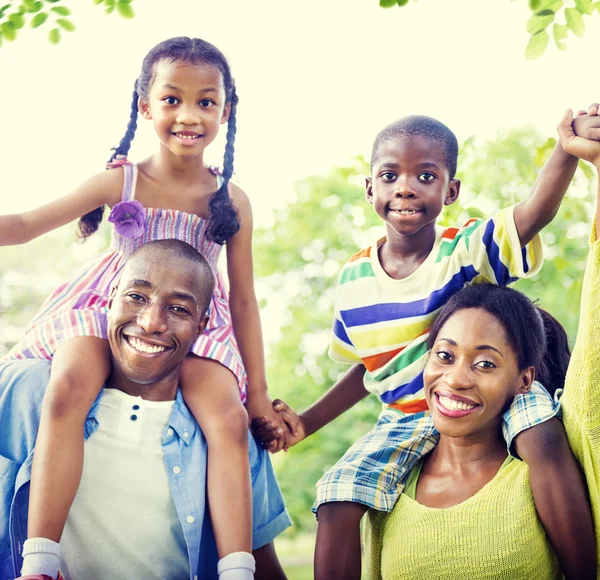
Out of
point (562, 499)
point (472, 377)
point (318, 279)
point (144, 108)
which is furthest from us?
point (318, 279)

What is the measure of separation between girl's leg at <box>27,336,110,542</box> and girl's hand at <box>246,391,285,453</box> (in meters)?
0.61

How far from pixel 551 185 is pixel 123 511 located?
1.67 m

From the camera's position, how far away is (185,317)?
2850 mm

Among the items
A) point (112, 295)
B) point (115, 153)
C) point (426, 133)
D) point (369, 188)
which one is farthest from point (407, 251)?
point (115, 153)

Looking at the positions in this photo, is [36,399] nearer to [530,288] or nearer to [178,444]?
[178,444]

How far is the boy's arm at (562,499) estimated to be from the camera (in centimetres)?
234

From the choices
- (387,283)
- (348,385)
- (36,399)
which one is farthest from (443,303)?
(36,399)

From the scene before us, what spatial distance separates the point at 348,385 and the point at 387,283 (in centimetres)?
50

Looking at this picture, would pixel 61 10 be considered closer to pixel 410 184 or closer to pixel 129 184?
pixel 129 184

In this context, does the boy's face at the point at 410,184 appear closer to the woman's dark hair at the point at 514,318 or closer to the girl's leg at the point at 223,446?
the woman's dark hair at the point at 514,318

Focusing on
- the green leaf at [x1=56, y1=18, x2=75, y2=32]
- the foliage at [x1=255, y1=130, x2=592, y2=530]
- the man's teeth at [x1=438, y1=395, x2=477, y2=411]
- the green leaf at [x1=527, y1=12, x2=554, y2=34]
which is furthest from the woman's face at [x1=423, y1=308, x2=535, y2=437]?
the foliage at [x1=255, y1=130, x2=592, y2=530]

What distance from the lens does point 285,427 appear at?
3.25 meters

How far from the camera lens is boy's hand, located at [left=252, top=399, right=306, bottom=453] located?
10.4 feet

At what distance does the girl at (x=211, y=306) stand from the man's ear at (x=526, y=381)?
89 cm
